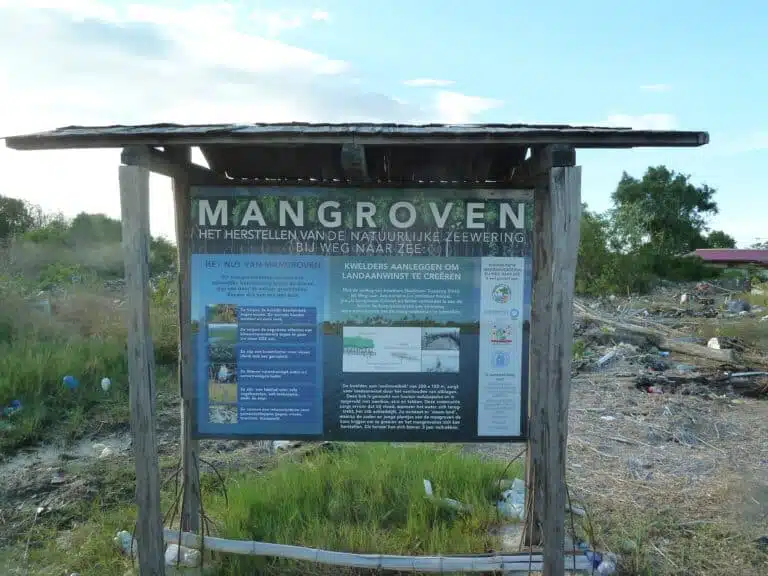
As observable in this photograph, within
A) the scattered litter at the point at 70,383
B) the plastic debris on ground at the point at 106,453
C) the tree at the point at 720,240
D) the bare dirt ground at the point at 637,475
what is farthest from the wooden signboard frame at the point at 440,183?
the tree at the point at 720,240

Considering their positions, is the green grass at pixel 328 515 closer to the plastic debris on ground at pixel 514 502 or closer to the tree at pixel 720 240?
the plastic debris on ground at pixel 514 502

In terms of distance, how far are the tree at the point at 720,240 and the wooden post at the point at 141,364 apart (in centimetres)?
5086

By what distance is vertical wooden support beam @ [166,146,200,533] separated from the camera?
3789 millimetres

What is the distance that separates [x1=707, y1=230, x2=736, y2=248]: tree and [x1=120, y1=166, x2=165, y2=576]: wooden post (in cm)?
5086

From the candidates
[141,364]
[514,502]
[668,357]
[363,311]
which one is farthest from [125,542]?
[668,357]

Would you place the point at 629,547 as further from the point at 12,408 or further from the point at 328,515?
the point at 12,408

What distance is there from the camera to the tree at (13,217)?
24078 millimetres

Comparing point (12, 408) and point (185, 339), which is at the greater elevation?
point (185, 339)

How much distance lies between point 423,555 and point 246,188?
240cm

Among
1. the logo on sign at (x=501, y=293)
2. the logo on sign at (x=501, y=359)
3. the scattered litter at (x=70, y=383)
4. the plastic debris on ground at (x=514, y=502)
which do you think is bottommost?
the plastic debris on ground at (x=514, y=502)

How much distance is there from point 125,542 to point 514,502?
2497mm

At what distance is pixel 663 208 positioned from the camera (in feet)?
118

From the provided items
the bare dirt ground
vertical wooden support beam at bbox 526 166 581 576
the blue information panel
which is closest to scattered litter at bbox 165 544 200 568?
the blue information panel

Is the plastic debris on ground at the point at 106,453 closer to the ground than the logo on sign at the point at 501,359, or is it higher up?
closer to the ground
